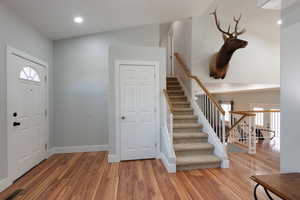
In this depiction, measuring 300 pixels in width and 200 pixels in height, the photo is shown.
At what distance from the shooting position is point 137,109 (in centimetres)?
350

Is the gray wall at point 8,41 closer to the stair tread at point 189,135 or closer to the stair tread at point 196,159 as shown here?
the stair tread at point 196,159

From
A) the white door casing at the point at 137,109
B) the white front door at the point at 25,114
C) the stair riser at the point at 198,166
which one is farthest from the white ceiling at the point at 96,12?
the stair riser at the point at 198,166

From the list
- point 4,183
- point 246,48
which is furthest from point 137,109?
point 246,48

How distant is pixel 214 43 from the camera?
448cm

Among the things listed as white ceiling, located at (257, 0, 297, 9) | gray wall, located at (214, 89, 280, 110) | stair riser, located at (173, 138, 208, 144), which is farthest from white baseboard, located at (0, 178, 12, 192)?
gray wall, located at (214, 89, 280, 110)

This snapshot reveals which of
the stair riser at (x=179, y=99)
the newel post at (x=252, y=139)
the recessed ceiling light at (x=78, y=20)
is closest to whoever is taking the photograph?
the recessed ceiling light at (x=78, y=20)

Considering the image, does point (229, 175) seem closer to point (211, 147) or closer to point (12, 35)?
point (211, 147)

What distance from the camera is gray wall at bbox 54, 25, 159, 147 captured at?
402 centimetres

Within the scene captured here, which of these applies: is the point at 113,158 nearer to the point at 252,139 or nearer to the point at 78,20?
the point at 78,20

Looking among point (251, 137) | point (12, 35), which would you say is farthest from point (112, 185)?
point (251, 137)

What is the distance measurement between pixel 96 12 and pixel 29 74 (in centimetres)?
175

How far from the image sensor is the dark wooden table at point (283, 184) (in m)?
1.17

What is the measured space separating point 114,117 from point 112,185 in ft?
4.45

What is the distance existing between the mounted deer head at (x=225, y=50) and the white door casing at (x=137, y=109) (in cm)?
164
